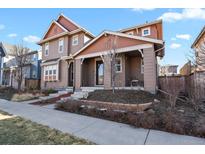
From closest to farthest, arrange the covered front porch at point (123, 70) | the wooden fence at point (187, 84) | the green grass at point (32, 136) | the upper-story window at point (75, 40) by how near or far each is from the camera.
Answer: the green grass at point (32, 136) → the wooden fence at point (187, 84) → the covered front porch at point (123, 70) → the upper-story window at point (75, 40)

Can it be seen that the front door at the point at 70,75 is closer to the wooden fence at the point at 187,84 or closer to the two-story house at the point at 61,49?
the two-story house at the point at 61,49

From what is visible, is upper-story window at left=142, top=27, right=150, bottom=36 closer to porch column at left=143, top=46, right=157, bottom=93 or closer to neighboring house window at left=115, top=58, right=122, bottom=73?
Result: neighboring house window at left=115, top=58, right=122, bottom=73

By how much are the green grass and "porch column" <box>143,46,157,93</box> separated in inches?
276

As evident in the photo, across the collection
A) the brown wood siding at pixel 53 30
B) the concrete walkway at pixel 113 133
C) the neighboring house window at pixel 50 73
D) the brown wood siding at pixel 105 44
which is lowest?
the concrete walkway at pixel 113 133

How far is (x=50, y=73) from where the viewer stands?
58.4ft

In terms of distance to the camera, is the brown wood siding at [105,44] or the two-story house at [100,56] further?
the brown wood siding at [105,44]

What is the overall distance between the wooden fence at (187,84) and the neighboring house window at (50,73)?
10993mm

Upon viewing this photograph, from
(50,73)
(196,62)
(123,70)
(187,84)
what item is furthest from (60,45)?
(196,62)

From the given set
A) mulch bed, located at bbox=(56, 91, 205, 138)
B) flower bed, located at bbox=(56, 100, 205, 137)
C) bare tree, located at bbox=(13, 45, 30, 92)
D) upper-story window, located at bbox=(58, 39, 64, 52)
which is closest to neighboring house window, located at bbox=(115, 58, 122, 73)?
flower bed, located at bbox=(56, 100, 205, 137)

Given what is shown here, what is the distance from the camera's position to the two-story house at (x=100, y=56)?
35.5 ft

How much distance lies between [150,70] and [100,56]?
4.60 metres

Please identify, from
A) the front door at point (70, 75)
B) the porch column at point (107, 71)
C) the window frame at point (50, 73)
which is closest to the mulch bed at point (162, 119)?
the porch column at point (107, 71)

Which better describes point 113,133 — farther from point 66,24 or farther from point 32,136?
point 66,24
